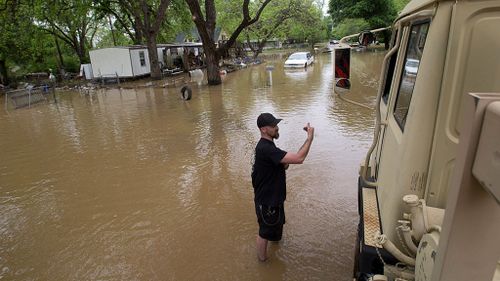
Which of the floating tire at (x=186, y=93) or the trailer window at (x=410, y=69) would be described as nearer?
the trailer window at (x=410, y=69)

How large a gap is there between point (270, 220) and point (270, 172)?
21.1 inches

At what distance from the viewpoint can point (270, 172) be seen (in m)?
3.75

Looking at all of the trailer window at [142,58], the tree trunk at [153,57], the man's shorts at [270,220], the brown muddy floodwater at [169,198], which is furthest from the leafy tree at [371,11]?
the man's shorts at [270,220]

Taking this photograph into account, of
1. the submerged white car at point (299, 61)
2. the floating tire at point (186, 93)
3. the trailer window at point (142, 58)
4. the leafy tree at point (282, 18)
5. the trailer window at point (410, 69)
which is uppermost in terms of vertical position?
the leafy tree at point (282, 18)

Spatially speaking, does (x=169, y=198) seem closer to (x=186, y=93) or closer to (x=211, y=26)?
(x=186, y=93)

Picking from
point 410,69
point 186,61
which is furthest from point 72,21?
point 410,69

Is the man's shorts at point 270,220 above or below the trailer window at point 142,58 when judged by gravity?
below

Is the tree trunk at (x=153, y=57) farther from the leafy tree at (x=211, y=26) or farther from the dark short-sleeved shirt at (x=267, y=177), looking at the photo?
the dark short-sleeved shirt at (x=267, y=177)

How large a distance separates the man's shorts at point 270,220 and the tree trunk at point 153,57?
78.3ft

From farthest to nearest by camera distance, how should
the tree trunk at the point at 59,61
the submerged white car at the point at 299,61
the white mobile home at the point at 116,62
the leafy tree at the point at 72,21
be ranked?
the tree trunk at the point at 59,61 → the submerged white car at the point at 299,61 → the white mobile home at the point at 116,62 → the leafy tree at the point at 72,21

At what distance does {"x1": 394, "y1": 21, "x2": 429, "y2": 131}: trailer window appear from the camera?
8.10ft

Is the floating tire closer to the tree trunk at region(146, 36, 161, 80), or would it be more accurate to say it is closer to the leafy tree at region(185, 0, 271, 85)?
the leafy tree at region(185, 0, 271, 85)

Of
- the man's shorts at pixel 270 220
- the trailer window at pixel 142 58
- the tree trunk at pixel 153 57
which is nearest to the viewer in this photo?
the man's shorts at pixel 270 220

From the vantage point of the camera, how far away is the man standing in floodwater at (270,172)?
11.8 feet
